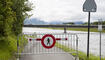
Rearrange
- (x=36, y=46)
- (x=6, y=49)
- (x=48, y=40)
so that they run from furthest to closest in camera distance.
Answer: (x=36, y=46)
(x=48, y=40)
(x=6, y=49)

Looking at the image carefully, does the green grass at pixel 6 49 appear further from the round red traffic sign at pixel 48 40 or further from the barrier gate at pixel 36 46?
the round red traffic sign at pixel 48 40

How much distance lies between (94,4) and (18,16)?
5304 millimetres

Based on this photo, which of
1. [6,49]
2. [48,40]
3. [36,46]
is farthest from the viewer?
[36,46]

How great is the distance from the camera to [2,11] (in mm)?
6184

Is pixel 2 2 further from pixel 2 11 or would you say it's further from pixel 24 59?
pixel 24 59

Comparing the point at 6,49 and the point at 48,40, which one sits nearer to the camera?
the point at 6,49

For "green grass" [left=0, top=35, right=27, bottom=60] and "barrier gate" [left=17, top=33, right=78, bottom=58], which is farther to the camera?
"barrier gate" [left=17, top=33, right=78, bottom=58]

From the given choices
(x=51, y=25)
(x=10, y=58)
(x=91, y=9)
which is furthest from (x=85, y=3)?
(x=51, y=25)

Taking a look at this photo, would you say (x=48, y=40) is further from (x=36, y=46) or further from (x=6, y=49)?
(x=36, y=46)

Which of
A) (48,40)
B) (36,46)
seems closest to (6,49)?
(48,40)

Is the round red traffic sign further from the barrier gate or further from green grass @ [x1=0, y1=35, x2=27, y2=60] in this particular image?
green grass @ [x1=0, y1=35, x2=27, y2=60]

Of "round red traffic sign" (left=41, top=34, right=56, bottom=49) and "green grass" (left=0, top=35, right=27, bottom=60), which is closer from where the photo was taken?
"green grass" (left=0, top=35, right=27, bottom=60)

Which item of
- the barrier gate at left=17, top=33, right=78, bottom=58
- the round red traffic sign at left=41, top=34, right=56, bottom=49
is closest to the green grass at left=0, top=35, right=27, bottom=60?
the barrier gate at left=17, top=33, right=78, bottom=58

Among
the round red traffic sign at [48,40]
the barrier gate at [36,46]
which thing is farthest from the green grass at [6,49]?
the round red traffic sign at [48,40]
